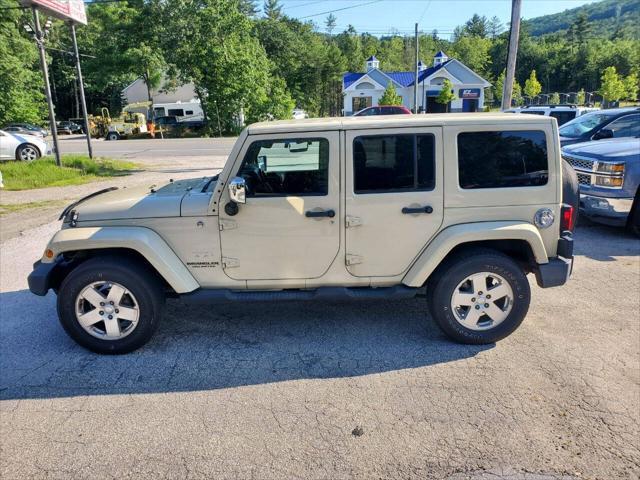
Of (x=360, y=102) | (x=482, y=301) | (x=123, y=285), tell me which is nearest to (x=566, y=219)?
(x=482, y=301)

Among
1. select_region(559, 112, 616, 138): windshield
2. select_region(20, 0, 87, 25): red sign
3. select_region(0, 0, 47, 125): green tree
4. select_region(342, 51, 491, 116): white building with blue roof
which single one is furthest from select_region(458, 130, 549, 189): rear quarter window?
select_region(342, 51, 491, 116): white building with blue roof

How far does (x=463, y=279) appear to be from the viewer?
3.75 m

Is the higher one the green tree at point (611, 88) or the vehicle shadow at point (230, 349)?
the green tree at point (611, 88)

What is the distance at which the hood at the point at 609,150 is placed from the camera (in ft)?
22.7

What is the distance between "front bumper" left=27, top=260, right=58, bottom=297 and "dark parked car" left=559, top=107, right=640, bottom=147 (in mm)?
9414

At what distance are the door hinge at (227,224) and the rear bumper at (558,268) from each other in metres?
2.50

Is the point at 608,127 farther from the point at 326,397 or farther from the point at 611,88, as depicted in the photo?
the point at 611,88

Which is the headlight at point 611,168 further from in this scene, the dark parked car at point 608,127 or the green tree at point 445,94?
the green tree at point 445,94

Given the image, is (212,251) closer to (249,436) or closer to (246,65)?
(249,436)

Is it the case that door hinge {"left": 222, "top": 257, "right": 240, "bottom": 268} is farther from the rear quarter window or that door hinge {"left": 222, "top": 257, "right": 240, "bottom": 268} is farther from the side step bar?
the rear quarter window

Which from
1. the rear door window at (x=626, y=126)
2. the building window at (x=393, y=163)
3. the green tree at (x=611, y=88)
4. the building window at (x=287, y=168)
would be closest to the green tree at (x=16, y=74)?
the rear door window at (x=626, y=126)

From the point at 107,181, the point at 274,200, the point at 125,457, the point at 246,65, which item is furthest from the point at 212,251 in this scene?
the point at 246,65

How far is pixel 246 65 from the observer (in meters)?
36.0

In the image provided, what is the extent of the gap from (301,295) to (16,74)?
1551 inches
